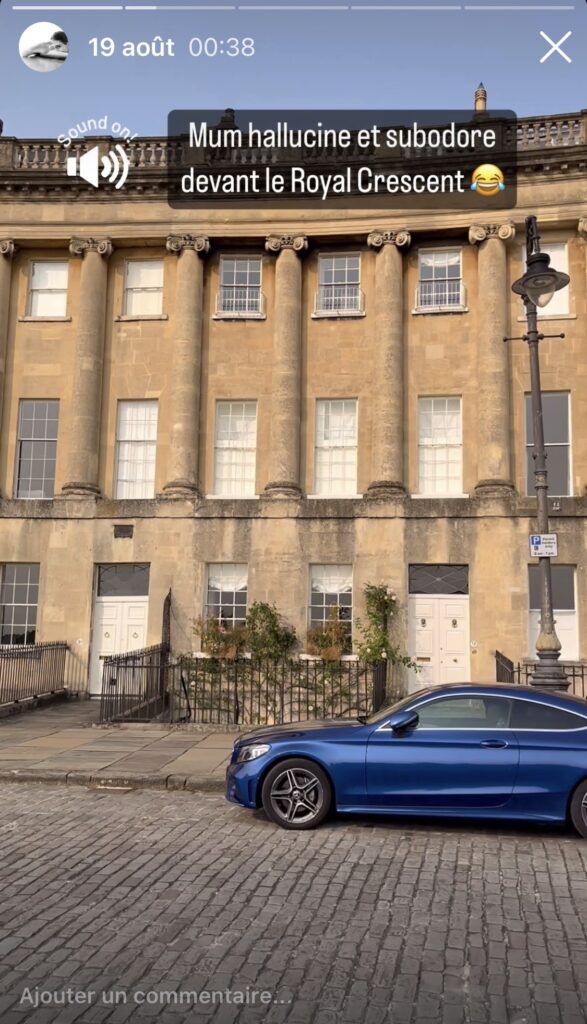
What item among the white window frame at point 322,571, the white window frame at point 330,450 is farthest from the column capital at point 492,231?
the white window frame at point 322,571

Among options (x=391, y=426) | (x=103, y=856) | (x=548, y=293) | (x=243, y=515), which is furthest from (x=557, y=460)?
(x=103, y=856)

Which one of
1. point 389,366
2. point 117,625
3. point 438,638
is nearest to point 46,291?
point 117,625

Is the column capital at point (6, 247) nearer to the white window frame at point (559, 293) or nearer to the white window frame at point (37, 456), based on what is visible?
the white window frame at point (37, 456)

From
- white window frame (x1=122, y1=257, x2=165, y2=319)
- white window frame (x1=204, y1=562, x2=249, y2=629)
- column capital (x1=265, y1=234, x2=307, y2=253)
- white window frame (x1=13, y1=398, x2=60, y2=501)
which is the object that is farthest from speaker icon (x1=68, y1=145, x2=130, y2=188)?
white window frame (x1=204, y1=562, x2=249, y2=629)

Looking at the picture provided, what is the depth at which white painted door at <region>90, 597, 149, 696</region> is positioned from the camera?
20797 mm

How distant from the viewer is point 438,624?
1984 cm

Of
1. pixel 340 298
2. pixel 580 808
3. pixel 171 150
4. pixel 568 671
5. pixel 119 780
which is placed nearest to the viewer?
pixel 580 808

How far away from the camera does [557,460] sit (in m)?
20.5

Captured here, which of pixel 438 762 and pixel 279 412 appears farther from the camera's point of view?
pixel 279 412

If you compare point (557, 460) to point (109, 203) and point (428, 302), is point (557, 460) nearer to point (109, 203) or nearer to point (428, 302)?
point (428, 302)

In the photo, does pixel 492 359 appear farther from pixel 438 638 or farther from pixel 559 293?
pixel 438 638

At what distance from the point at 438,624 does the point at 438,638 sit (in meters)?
0.35

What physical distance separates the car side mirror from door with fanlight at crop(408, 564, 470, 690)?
39.3 feet

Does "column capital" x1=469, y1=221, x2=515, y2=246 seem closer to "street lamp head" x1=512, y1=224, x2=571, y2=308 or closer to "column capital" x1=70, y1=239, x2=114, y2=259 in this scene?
"street lamp head" x1=512, y1=224, x2=571, y2=308
